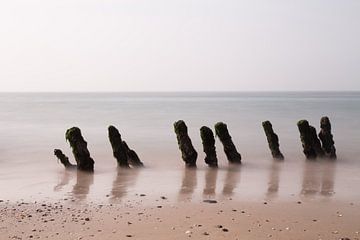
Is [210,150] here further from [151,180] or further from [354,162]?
[354,162]

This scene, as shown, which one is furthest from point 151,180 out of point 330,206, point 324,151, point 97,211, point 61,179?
point 324,151

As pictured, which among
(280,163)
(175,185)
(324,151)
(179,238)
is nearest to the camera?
(179,238)

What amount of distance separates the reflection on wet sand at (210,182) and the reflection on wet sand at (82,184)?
3537 mm

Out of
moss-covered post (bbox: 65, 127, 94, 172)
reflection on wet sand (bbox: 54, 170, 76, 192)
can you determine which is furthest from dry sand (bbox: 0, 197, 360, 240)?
moss-covered post (bbox: 65, 127, 94, 172)

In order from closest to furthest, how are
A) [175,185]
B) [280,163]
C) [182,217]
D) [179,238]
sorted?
[179,238] → [182,217] → [175,185] → [280,163]

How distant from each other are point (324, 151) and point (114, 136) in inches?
382

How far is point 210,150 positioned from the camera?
60.2 ft

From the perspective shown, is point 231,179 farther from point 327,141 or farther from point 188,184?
point 327,141

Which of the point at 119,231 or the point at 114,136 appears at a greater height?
the point at 114,136

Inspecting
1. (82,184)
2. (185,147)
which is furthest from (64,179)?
(185,147)

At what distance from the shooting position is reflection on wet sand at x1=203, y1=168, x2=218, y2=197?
13.4 m

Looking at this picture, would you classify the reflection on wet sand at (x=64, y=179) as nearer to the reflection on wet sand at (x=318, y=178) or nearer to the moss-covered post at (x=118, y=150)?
the moss-covered post at (x=118, y=150)

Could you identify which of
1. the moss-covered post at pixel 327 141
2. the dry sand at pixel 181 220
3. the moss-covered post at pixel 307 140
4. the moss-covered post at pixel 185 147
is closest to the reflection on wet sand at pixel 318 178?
the moss-covered post at pixel 307 140

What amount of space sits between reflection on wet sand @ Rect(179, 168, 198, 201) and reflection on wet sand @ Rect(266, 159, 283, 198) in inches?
90.7
